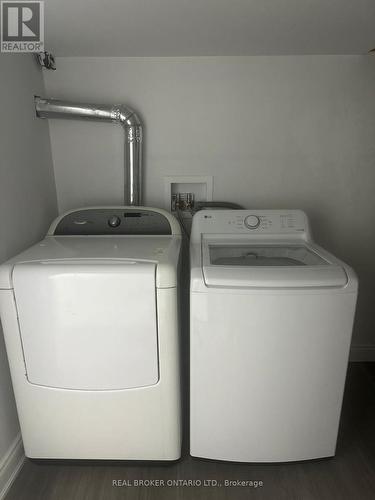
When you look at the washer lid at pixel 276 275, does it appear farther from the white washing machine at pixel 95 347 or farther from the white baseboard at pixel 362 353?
the white baseboard at pixel 362 353

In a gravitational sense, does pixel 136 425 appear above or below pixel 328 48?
below

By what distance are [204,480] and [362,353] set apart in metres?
1.40

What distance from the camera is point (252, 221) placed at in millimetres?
1655

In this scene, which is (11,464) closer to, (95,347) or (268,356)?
(95,347)

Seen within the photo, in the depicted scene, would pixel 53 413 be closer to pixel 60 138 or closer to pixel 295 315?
pixel 295 315

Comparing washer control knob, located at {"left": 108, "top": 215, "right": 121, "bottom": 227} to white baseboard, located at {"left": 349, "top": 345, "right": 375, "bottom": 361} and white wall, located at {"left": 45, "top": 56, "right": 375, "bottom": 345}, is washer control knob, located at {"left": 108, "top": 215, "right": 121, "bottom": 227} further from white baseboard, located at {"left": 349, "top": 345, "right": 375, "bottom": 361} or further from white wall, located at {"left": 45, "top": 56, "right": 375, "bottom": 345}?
white baseboard, located at {"left": 349, "top": 345, "right": 375, "bottom": 361}

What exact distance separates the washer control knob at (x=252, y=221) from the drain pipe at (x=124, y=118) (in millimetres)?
635

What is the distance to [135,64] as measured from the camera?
1.73m

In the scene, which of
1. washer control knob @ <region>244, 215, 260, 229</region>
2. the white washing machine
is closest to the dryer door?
the white washing machine

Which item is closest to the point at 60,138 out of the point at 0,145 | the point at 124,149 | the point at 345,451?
the point at 124,149

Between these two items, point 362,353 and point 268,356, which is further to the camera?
point 362,353

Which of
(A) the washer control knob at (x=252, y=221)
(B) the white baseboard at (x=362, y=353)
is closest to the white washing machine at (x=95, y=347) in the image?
(A) the washer control knob at (x=252, y=221)

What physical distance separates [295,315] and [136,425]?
2.72 feet

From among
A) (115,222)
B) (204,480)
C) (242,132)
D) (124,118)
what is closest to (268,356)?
(204,480)
